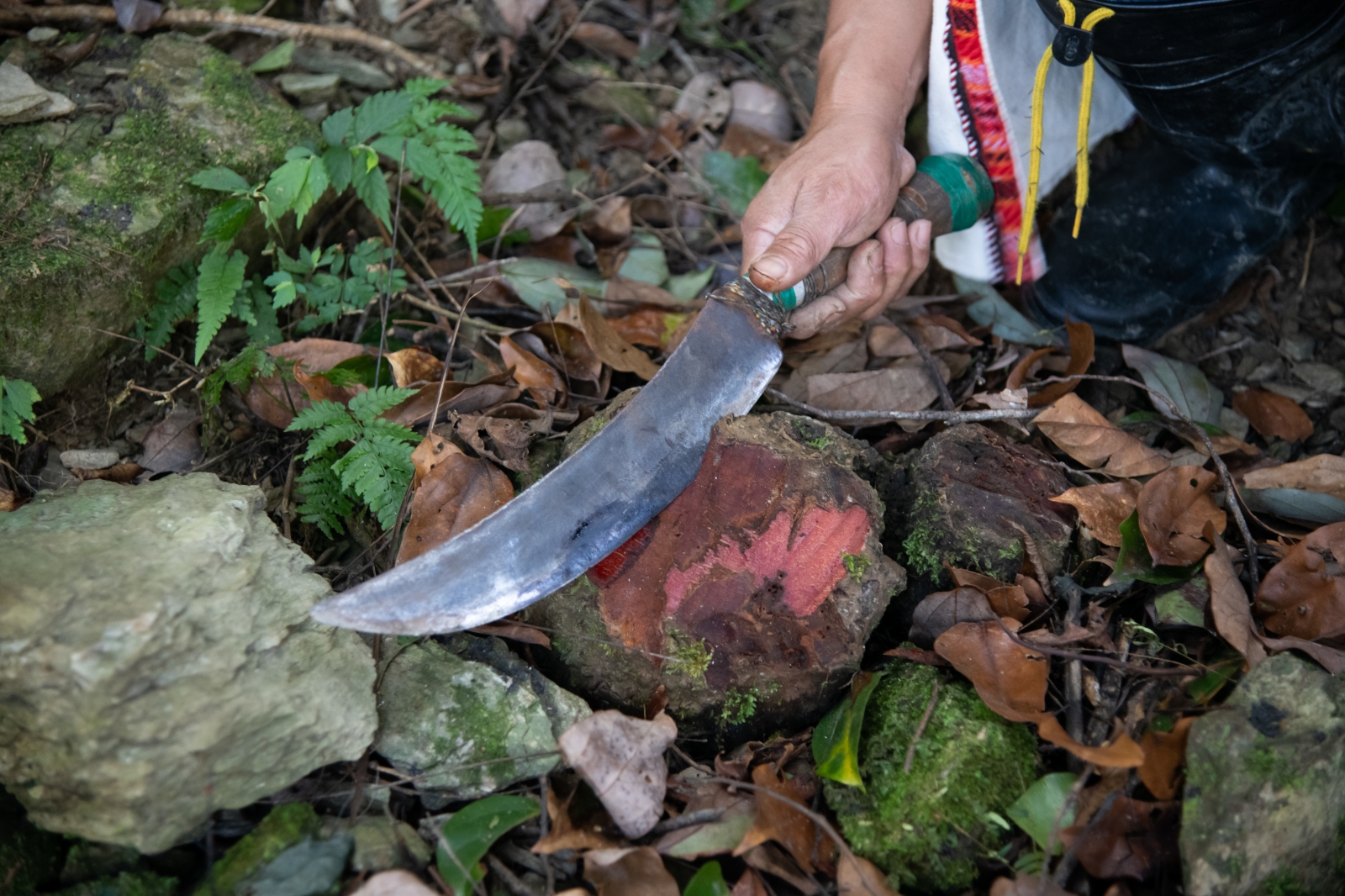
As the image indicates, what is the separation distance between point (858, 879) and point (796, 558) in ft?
2.28

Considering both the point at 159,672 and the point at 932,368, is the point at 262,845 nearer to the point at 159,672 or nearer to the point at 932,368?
the point at 159,672

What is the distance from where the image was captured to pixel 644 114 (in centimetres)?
359

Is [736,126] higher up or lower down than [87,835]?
higher up

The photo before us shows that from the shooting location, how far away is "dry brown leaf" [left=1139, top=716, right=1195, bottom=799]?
176 centimetres

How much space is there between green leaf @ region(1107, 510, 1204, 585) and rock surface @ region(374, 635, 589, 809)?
134 centimetres

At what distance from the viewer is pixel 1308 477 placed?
2.35 m

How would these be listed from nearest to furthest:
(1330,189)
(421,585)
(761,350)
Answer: (421,585)
(761,350)
(1330,189)

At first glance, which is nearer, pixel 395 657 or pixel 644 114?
pixel 395 657

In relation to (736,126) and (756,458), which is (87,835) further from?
(736,126)

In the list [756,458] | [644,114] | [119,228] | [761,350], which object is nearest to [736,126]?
[644,114]

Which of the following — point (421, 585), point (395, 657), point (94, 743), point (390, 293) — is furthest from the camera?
point (390, 293)

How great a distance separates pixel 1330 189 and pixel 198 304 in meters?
3.73

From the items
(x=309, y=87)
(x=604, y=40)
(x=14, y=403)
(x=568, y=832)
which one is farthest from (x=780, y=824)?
(x=604, y=40)

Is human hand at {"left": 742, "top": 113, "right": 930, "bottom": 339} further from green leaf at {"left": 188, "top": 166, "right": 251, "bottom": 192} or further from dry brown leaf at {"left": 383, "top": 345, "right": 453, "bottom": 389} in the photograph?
green leaf at {"left": 188, "top": 166, "right": 251, "bottom": 192}
